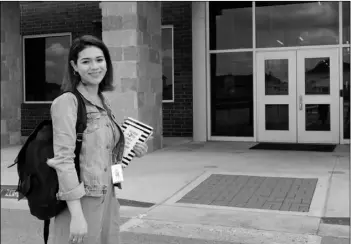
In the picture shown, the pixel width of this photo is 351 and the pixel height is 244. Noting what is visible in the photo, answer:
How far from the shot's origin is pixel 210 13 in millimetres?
12562

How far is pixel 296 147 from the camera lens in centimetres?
1103

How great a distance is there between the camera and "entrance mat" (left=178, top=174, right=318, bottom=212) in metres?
5.88

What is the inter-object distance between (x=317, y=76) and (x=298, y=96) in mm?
683

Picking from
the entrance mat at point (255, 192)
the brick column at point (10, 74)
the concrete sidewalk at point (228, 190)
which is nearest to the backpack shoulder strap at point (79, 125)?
the concrete sidewalk at point (228, 190)

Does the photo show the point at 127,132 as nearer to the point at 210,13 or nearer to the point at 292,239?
the point at 292,239

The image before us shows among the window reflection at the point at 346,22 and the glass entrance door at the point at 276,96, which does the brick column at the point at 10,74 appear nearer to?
the glass entrance door at the point at 276,96

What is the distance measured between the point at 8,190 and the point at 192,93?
7.00 m

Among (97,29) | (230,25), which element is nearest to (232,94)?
(230,25)

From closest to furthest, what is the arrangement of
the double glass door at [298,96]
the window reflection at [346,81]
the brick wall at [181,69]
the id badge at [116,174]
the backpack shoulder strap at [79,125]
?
the backpack shoulder strap at [79,125] → the id badge at [116,174] → the window reflection at [346,81] → the double glass door at [298,96] → the brick wall at [181,69]

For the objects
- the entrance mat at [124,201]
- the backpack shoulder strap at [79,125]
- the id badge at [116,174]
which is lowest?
the entrance mat at [124,201]

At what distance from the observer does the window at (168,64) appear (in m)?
13.4

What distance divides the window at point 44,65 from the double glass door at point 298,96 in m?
6.30

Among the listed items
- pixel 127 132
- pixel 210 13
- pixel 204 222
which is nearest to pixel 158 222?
pixel 204 222

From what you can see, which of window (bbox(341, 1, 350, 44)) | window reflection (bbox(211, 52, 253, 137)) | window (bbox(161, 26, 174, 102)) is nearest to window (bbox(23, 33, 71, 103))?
window (bbox(161, 26, 174, 102))
